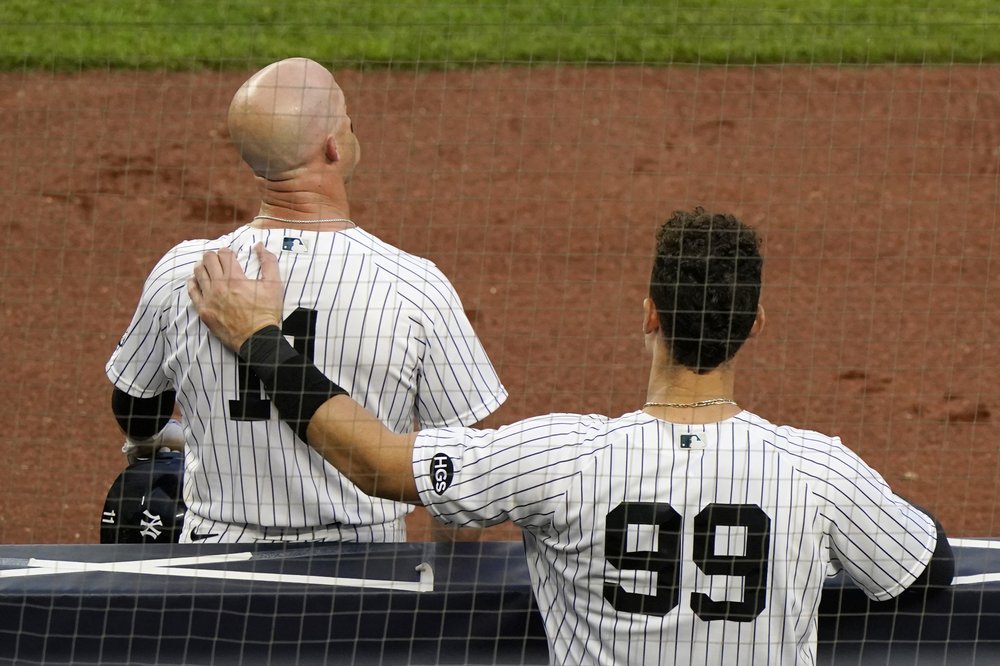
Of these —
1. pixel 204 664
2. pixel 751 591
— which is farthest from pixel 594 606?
pixel 204 664

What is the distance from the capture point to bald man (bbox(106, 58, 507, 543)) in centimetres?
237

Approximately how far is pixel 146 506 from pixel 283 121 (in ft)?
3.37

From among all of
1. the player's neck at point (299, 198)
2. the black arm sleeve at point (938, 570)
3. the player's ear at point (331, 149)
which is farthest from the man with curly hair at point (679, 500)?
the player's ear at point (331, 149)

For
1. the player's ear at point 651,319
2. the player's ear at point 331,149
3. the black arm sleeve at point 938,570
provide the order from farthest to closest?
the player's ear at point 331,149
the black arm sleeve at point 938,570
the player's ear at point 651,319

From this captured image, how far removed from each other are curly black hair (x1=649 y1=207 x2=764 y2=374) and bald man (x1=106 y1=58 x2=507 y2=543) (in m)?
0.55

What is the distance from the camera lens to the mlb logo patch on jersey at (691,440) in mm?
1940

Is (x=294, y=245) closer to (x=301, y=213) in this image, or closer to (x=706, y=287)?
(x=301, y=213)

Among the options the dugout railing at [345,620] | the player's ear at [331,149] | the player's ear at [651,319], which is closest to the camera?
the player's ear at [651,319]

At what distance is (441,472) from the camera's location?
1970 mm

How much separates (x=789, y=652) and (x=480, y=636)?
1.97 feet

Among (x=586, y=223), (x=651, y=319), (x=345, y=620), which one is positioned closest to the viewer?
(x=651, y=319)

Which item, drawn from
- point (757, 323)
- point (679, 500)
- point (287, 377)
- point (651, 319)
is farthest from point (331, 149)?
point (679, 500)

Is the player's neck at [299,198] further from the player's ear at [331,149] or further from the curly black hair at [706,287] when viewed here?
the curly black hair at [706,287]

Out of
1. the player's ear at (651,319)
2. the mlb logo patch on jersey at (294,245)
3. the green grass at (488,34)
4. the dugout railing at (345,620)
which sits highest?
the green grass at (488,34)
